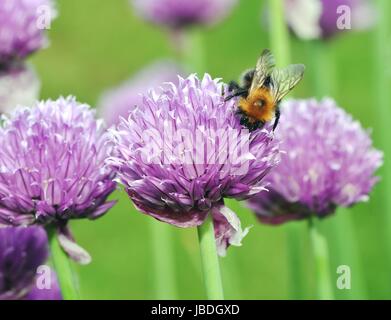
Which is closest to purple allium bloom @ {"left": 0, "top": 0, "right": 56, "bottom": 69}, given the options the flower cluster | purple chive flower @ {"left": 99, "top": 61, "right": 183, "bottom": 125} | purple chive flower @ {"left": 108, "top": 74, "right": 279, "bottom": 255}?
the flower cluster

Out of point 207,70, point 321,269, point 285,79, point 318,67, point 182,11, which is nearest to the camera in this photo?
point 285,79

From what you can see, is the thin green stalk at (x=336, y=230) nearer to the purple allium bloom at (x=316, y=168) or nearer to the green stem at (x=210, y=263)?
the purple allium bloom at (x=316, y=168)

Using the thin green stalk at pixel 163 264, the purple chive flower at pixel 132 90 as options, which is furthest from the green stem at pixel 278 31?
the purple chive flower at pixel 132 90

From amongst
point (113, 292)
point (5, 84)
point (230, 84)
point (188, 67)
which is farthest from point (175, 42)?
point (230, 84)

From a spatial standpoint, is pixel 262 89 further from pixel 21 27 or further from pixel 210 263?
pixel 21 27

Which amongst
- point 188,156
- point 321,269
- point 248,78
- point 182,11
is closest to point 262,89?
point 248,78
